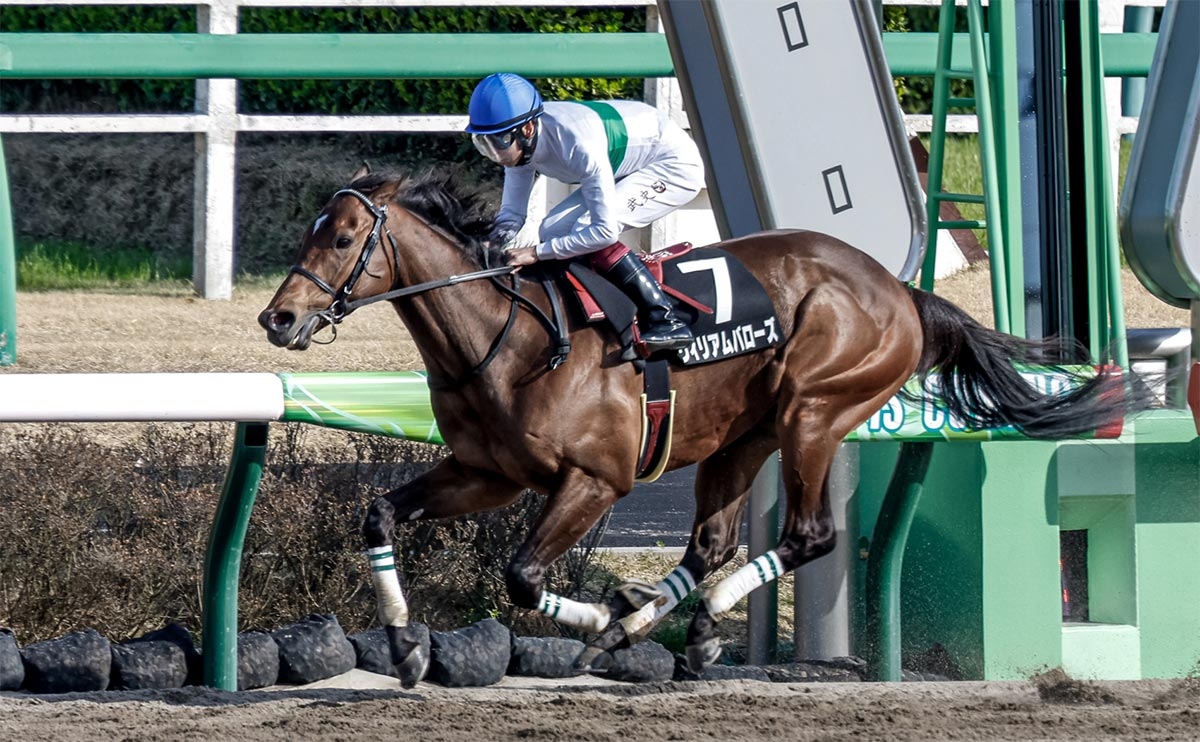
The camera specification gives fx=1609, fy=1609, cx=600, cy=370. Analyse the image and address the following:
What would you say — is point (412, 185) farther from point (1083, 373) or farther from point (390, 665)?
point (1083, 373)

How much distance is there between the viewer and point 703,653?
4.61 metres

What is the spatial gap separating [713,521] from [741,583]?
0.30 m

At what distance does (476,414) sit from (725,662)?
5.31 ft

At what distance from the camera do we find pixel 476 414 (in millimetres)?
4340

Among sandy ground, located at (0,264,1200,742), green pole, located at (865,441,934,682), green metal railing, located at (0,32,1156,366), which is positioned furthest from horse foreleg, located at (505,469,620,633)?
green metal railing, located at (0,32,1156,366)

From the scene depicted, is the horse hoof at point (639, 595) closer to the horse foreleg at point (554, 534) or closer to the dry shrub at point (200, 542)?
the horse foreleg at point (554, 534)

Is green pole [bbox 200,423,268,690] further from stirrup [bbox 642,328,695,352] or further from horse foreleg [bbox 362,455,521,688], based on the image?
stirrup [bbox 642,328,695,352]

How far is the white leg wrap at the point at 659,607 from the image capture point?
15.0 feet

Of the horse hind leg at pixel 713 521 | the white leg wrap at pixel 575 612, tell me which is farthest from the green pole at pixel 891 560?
the white leg wrap at pixel 575 612

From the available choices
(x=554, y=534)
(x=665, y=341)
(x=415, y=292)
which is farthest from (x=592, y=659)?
(x=415, y=292)

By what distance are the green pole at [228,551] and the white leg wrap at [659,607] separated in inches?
43.3

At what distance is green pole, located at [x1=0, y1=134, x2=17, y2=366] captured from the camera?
6.71 meters

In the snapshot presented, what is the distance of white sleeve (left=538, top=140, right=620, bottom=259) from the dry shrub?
3.72 feet

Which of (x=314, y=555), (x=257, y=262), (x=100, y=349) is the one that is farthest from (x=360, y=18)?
(x=314, y=555)
